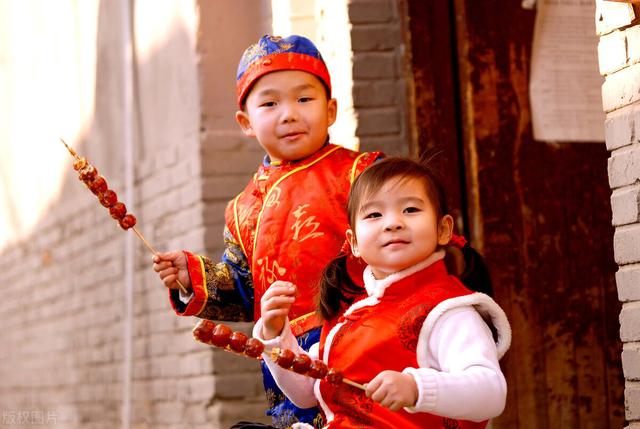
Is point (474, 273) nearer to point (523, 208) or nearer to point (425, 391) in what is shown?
point (425, 391)

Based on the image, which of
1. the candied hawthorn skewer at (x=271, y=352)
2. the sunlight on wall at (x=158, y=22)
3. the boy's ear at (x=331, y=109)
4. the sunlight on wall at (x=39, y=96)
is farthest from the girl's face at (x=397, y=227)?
the sunlight on wall at (x=39, y=96)

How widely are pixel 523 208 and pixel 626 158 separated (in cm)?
163

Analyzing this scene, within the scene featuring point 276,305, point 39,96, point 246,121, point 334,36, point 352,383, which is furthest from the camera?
point 39,96

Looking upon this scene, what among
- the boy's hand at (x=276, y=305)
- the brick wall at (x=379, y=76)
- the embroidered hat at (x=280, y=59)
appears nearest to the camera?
the boy's hand at (x=276, y=305)

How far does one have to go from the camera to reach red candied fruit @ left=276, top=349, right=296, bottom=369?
105 inches

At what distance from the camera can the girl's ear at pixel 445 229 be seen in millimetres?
2879

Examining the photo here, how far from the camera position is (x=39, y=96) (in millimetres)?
9727

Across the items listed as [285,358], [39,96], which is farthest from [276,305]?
[39,96]

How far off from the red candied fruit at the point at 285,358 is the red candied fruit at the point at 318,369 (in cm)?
5

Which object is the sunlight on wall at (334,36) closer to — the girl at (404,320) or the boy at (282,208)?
the boy at (282,208)

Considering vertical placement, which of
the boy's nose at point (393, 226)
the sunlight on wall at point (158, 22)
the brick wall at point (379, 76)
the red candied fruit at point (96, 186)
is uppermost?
the sunlight on wall at point (158, 22)

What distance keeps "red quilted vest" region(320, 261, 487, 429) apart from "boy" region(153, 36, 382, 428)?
1.36 ft

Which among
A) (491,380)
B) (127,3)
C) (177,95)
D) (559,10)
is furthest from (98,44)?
(491,380)

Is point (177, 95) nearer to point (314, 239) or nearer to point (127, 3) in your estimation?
point (127, 3)
